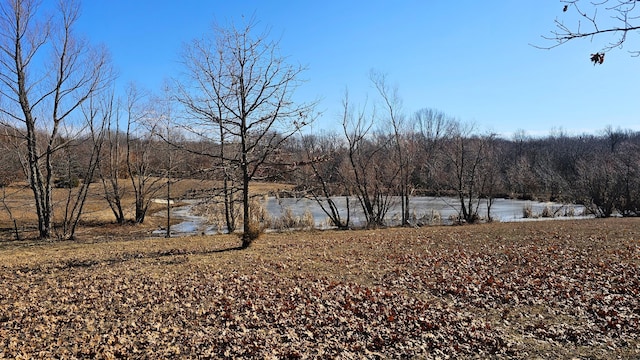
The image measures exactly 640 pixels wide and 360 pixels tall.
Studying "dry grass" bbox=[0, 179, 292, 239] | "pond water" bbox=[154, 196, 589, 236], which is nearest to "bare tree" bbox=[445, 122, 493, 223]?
"pond water" bbox=[154, 196, 589, 236]

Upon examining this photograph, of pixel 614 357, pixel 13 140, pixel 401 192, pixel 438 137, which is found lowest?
pixel 614 357

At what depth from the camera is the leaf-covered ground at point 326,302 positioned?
15.3 feet

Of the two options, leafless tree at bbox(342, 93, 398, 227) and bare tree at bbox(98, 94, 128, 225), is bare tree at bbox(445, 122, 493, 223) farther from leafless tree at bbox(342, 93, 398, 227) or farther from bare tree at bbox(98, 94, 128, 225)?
bare tree at bbox(98, 94, 128, 225)

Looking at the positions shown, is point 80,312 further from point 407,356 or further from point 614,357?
point 614,357

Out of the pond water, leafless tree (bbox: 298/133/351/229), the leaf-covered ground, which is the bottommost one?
the leaf-covered ground

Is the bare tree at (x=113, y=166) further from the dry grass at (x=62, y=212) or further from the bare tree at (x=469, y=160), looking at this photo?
the bare tree at (x=469, y=160)

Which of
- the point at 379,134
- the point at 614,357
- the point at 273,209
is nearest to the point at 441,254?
the point at 614,357

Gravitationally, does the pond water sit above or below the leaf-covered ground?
above

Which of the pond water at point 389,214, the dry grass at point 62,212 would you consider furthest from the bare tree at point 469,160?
the dry grass at point 62,212

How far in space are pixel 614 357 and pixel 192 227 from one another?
17991mm

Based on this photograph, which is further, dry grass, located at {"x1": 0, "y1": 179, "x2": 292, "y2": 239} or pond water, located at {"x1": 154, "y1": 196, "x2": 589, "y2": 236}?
pond water, located at {"x1": 154, "y1": 196, "x2": 589, "y2": 236}

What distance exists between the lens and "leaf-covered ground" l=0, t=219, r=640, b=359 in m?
4.68

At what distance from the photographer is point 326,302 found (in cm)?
622

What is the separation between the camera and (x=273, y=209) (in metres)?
24.7
